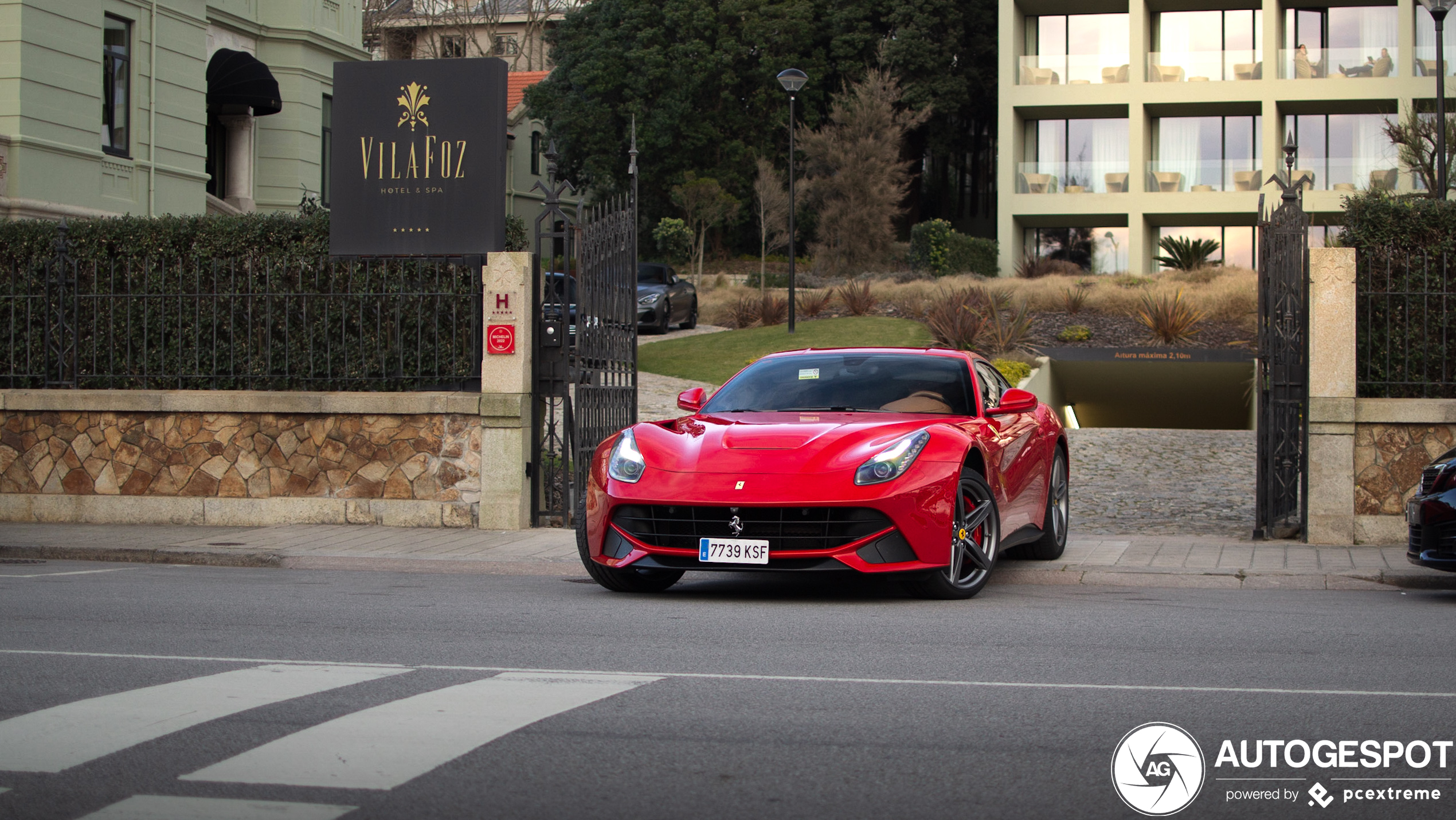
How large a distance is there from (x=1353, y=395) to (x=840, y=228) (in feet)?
106

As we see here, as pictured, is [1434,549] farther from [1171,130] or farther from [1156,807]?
[1171,130]

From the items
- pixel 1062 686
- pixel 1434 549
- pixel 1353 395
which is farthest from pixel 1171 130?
pixel 1062 686

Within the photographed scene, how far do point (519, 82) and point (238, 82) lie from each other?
104ft

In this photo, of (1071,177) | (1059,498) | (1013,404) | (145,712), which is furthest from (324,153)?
(145,712)

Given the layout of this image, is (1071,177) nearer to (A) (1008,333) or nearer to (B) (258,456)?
(A) (1008,333)

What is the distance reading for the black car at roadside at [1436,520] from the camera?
27.6ft

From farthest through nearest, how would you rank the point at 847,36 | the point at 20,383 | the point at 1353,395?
1. the point at 847,36
2. the point at 20,383
3. the point at 1353,395

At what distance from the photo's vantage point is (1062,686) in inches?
222

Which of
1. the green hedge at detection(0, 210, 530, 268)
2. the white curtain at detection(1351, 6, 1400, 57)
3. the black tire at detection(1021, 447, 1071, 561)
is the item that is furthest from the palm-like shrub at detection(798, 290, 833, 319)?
the white curtain at detection(1351, 6, 1400, 57)

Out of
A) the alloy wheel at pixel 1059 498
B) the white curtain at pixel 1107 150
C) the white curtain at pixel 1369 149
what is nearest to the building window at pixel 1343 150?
the white curtain at pixel 1369 149

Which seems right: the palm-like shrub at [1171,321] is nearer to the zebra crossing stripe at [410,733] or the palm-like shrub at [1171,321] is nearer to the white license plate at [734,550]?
the white license plate at [734,550]

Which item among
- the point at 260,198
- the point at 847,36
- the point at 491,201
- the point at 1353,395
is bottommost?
the point at 1353,395

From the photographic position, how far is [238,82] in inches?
1091

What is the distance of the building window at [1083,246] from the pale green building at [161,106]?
23832 mm
